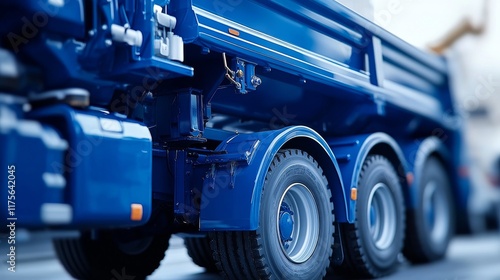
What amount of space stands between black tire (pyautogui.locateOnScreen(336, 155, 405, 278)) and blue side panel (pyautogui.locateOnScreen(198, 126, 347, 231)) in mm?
1349

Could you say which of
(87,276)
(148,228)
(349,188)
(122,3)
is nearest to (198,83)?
(122,3)

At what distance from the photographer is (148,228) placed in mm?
4191

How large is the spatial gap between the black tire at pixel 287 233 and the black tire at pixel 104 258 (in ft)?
4.47

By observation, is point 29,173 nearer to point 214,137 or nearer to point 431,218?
point 214,137

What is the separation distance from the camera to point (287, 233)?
3.75 m

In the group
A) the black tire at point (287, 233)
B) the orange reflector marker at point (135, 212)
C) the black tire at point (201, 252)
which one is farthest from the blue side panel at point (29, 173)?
the black tire at point (201, 252)

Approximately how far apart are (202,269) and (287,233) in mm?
2495

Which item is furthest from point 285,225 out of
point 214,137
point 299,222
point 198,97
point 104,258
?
point 104,258

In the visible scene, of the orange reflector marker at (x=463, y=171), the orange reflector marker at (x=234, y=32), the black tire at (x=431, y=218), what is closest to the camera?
the orange reflector marker at (x=234, y=32)

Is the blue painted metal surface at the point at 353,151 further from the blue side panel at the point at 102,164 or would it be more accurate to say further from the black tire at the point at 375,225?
the blue side panel at the point at 102,164

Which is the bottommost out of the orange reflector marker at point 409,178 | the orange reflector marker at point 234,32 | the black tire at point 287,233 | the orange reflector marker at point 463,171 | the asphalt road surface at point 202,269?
the asphalt road surface at point 202,269

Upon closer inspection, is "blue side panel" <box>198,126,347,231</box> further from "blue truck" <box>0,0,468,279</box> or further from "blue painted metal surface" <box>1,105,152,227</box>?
"blue painted metal surface" <box>1,105,152,227</box>

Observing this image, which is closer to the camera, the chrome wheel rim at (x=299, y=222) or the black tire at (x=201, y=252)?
the chrome wheel rim at (x=299, y=222)

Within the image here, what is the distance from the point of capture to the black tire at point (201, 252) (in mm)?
5363
